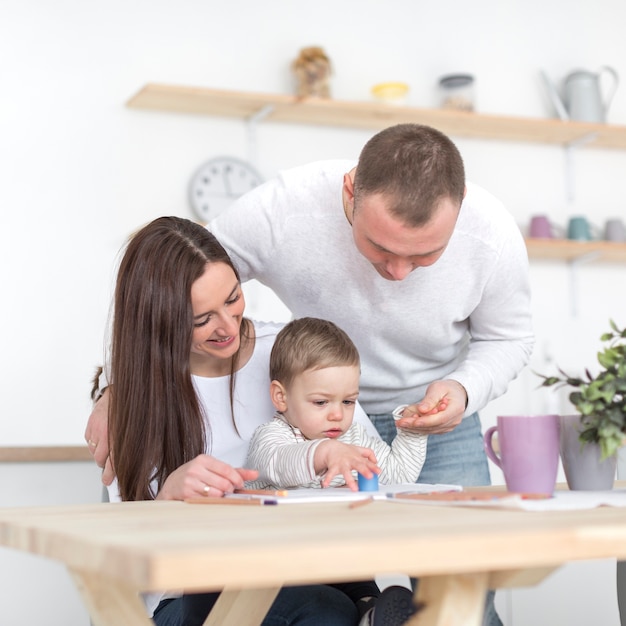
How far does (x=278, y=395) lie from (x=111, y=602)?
0.92m

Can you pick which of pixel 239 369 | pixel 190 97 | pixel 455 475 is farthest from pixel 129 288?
pixel 190 97

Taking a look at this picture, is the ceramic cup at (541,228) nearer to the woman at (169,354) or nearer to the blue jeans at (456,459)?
the blue jeans at (456,459)

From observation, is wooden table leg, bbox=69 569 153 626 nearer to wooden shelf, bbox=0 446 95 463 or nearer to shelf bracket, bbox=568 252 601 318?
wooden shelf, bbox=0 446 95 463

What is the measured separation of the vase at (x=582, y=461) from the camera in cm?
135

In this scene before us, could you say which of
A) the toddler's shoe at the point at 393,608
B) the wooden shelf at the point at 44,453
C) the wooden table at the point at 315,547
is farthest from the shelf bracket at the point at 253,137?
the wooden table at the point at 315,547

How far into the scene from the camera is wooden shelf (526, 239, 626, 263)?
368 centimetres

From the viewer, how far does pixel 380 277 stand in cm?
200

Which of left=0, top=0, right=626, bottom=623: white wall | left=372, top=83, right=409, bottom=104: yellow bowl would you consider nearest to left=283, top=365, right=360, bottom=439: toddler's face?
left=0, top=0, right=626, bottom=623: white wall

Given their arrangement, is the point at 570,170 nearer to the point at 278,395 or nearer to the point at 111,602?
the point at 278,395

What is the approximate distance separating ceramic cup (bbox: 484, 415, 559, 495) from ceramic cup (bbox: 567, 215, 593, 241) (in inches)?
102

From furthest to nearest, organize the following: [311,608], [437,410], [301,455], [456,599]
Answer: [437,410], [301,455], [311,608], [456,599]

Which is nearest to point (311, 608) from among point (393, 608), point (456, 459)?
point (393, 608)

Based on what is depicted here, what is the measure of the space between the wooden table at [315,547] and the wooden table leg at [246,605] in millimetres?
170

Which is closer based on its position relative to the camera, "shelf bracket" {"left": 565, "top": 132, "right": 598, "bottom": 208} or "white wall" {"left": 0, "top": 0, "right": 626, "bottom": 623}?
"white wall" {"left": 0, "top": 0, "right": 626, "bottom": 623}
